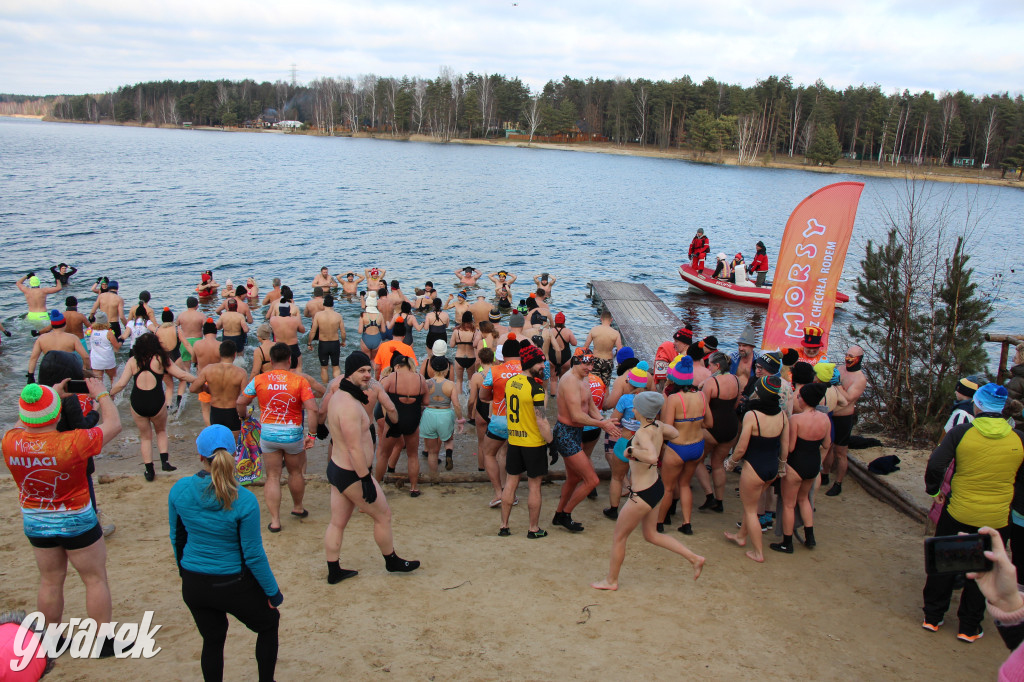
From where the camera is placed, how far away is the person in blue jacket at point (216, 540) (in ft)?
11.2

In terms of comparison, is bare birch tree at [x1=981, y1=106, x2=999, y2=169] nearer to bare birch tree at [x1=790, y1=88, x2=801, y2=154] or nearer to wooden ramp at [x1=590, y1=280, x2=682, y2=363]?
bare birch tree at [x1=790, y1=88, x2=801, y2=154]

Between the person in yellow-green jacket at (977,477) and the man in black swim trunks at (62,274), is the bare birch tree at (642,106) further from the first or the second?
the person in yellow-green jacket at (977,477)

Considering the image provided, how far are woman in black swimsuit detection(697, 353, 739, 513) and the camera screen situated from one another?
3249 mm

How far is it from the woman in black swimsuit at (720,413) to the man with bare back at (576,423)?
1.19 meters

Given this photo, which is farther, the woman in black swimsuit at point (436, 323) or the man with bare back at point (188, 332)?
the woman in black swimsuit at point (436, 323)

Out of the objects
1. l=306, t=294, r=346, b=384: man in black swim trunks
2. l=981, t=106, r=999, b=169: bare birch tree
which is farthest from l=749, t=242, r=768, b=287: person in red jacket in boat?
l=981, t=106, r=999, b=169: bare birch tree

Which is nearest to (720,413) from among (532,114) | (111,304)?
(111,304)

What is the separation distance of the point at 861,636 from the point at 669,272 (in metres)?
25.4

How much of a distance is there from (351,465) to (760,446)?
367cm

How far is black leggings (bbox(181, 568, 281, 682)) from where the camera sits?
11.4ft

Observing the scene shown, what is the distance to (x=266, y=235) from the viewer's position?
33.4 m

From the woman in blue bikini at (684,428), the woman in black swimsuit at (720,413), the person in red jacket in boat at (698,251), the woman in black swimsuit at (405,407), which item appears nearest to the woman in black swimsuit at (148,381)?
the woman in black swimsuit at (405,407)

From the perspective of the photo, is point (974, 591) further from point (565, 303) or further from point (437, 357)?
point (565, 303)

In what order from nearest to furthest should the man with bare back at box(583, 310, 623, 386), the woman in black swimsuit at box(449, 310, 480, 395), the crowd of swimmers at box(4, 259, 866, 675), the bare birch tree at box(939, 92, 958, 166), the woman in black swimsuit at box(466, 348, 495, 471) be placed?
the crowd of swimmers at box(4, 259, 866, 675) < the woman in black swimsuit at box(466, 348, 495, 471) < the man with bare back at box(583, 310, 623, 386) < the woman in black swimsuit at box(449, 310, 480, 395) < the bare birch tree at box(939, 92, 958, 166)
